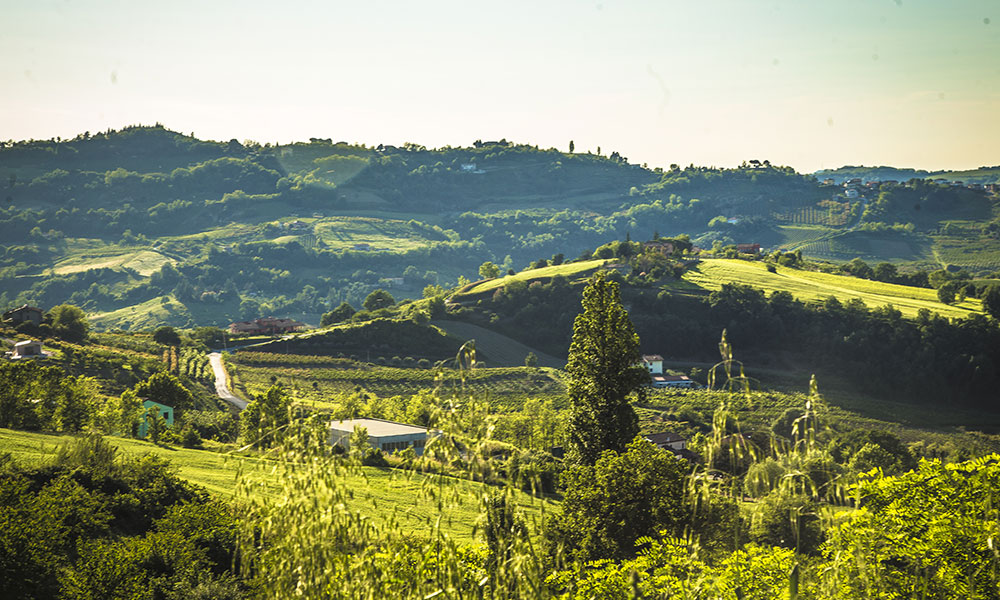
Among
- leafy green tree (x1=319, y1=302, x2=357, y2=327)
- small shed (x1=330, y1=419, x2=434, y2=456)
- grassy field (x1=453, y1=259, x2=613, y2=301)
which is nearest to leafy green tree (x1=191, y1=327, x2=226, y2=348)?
leafy green tree (x1=319, y1=302, x2=357, y2=327)

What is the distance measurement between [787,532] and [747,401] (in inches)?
1042

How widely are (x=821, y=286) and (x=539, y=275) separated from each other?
155 ft

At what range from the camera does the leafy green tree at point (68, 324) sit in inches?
3677

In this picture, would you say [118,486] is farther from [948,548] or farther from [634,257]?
[634,257]

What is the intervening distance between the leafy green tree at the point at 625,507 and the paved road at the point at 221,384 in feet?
189

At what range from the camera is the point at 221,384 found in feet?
296

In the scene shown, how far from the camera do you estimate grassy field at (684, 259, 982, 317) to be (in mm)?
123250

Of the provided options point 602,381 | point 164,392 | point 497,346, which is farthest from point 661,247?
point 602,381

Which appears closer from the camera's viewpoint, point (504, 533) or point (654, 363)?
point (504, 533)

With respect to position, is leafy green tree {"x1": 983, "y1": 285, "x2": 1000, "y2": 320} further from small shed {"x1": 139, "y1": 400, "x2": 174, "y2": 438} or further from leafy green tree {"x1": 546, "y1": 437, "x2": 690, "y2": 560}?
leafy green tree {"x1": 546, "y1": 437, "x2": 690, "y2": 560}

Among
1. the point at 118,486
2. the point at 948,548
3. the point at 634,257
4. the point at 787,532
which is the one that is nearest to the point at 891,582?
the point at 948,548

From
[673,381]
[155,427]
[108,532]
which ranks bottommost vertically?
[673,381]

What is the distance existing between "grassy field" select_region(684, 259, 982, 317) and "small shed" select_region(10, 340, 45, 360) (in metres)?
94.1

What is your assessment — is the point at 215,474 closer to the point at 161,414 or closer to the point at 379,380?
→ the point at 161,414
